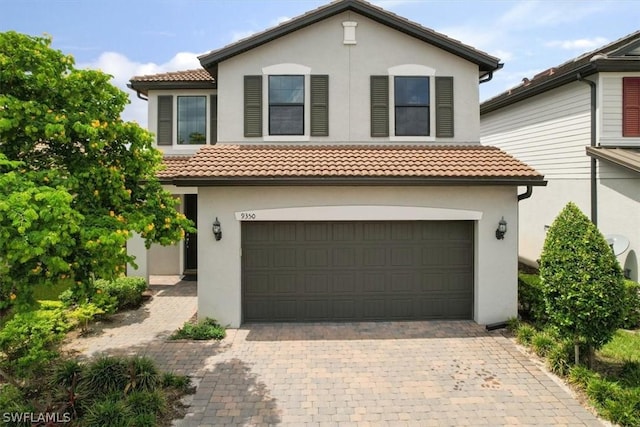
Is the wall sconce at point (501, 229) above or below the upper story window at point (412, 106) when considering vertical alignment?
below

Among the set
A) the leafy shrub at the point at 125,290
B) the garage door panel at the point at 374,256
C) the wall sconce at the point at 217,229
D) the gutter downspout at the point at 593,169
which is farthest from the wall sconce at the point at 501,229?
the leafy shrub at the point at 125,290

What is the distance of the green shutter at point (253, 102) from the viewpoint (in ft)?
37.0

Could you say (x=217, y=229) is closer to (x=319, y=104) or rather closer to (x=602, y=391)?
(x=319, y=104)

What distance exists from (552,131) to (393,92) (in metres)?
6.81

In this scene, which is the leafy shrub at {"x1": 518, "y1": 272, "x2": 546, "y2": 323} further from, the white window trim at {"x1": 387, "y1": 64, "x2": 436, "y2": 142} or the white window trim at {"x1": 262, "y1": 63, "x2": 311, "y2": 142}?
the white window trim at {"x1": 262, "y1": 63, "x2": 311, "y2": 142}

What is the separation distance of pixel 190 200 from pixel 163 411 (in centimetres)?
985

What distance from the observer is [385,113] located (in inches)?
449

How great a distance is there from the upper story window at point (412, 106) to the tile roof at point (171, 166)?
6.63 m

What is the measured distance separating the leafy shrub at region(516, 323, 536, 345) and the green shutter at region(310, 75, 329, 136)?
22.9 ft

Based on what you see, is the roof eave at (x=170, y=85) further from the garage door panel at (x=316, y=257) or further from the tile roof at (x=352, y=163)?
the garage door panel at (x=316, y=257)

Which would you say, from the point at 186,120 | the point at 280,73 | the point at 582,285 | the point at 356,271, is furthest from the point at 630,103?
the point at 186,120

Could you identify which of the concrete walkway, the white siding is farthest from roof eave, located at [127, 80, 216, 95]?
the white siding

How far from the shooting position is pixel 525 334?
8555 mm

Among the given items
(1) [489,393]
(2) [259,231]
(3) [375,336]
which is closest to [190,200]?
(2) [259,231]
